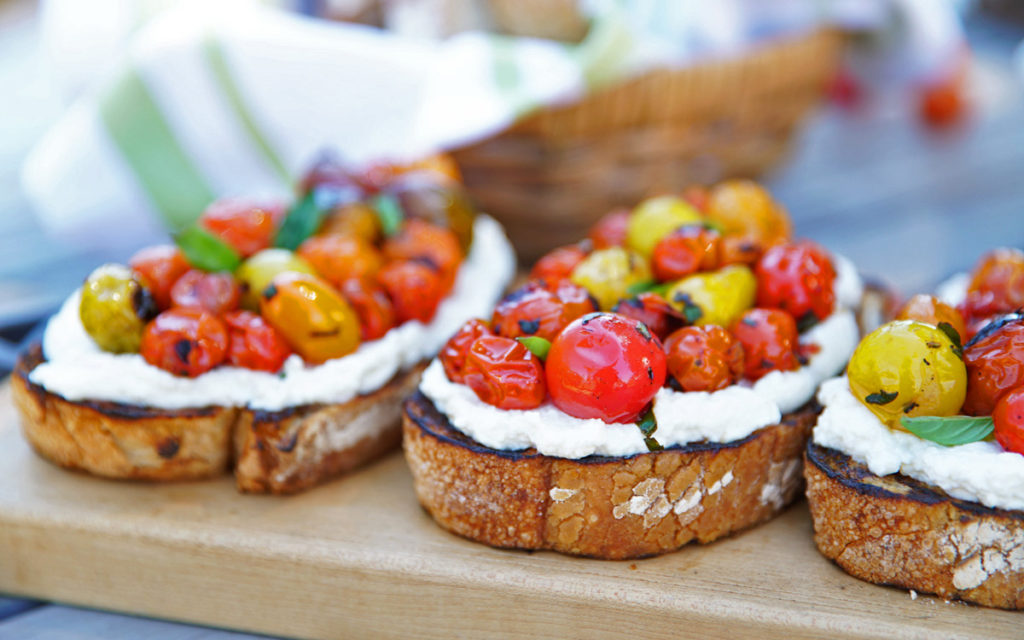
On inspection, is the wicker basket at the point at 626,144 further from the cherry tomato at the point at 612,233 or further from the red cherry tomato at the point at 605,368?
the red cherry tomato at the point at 605,368

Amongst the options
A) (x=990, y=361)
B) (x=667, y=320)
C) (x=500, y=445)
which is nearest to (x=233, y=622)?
(x=500, y=445)

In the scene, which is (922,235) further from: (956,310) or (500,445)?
(500,445)

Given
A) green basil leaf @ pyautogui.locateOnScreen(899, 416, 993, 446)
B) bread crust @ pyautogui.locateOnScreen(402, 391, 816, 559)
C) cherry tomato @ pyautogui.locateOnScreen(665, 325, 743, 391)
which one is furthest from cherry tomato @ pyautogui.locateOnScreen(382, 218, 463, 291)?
green basil leaf @ pyautogui.locateOnScreen(899, 416, 993, 446)

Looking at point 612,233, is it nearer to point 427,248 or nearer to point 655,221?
point 655,221

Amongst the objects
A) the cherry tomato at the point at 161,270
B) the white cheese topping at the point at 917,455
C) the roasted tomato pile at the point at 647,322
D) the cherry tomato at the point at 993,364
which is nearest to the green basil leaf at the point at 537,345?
the roasted tomato pile at the point at 647,322

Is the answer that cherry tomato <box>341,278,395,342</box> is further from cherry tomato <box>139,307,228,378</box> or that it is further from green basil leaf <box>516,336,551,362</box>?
green basil leaf <box>516,336,551,362</box>

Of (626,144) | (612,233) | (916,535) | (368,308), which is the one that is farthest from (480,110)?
(916,535)
